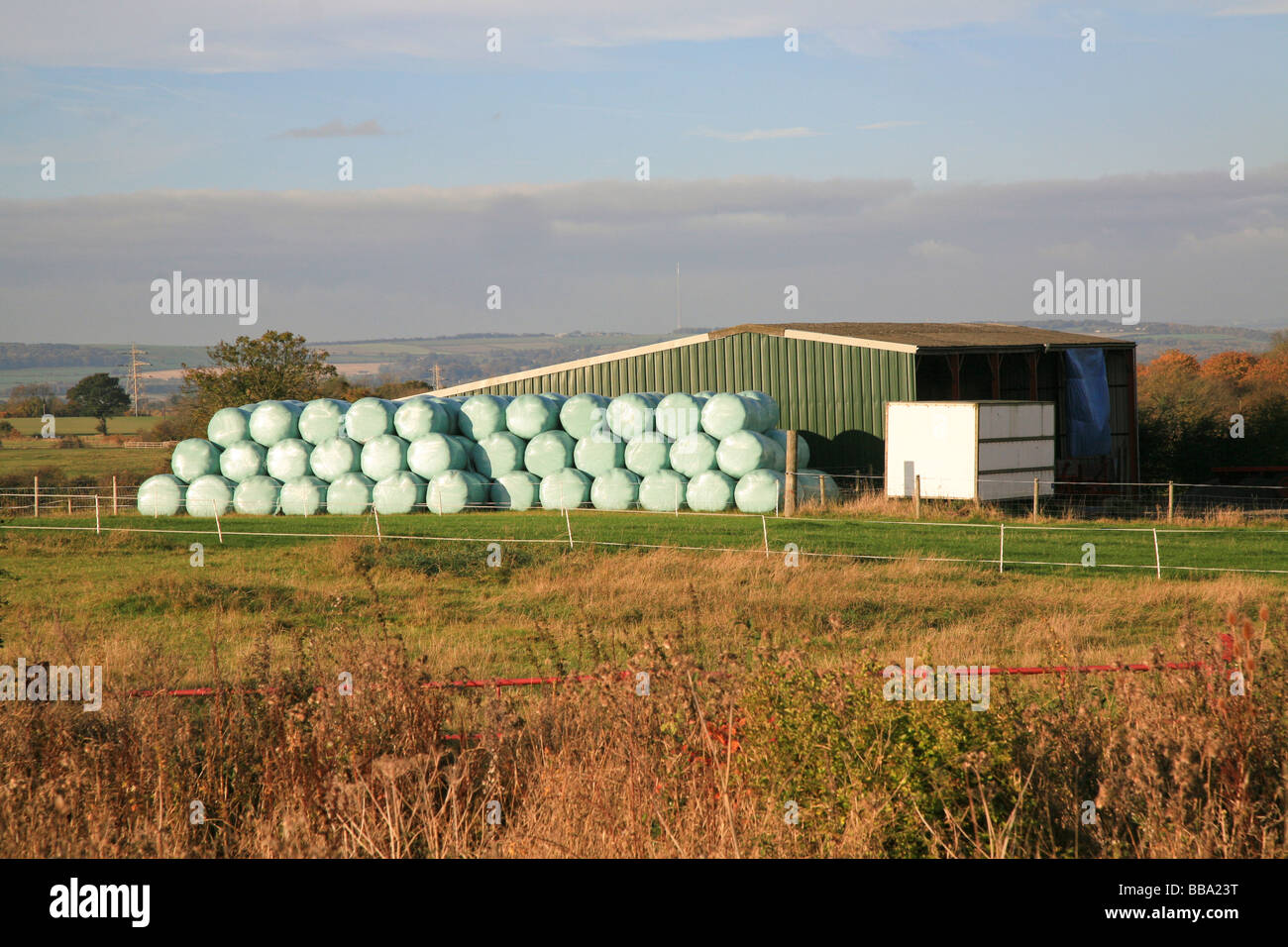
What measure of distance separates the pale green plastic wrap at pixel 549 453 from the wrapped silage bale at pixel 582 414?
0.26m

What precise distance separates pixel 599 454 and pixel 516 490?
2.12m

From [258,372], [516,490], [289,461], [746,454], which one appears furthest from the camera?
[258,372]

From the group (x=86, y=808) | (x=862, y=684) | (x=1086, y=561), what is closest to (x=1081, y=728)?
(x=862, y=684)

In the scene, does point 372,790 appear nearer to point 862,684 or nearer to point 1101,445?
point 862,684

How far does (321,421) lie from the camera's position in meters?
28.0

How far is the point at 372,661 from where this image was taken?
6.39 m

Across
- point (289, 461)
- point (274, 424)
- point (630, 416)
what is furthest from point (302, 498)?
point (630, 416)

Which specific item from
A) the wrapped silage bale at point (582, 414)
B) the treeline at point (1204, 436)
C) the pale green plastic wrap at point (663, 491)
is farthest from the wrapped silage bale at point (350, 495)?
the treeline at point (1204, 436)

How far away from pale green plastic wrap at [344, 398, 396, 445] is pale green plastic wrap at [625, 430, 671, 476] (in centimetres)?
578

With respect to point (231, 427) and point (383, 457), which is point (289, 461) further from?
point (383, 457)

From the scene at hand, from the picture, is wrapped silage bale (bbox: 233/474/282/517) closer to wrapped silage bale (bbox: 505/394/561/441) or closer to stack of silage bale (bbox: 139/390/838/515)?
stack of silage bale (bbox: 139/390/838/515)

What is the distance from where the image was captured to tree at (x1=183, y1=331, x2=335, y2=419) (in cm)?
4847

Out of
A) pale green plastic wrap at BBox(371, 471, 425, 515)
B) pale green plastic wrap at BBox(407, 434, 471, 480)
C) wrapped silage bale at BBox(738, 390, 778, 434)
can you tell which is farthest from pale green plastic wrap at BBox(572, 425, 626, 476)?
pale green plastic wrap at BBox(371, 471, 425, 515)
